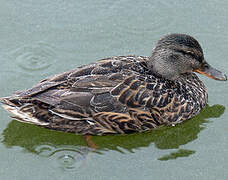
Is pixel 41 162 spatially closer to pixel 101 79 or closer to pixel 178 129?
pixel 101 79

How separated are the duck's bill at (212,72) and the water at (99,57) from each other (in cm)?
37

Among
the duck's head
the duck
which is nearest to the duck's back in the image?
the duck

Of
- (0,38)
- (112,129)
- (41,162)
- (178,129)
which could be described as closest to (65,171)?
(41,162)

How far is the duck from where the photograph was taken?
18.7 ft

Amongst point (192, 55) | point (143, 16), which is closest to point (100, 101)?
point (192, 55)

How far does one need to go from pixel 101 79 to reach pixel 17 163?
1415 millimetres

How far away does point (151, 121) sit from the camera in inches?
231

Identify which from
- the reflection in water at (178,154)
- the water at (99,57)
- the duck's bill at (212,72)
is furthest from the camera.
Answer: the duck's bill at (212,72)

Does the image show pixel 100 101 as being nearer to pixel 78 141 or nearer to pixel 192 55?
pixel 78 141

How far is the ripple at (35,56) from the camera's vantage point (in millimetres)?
6809

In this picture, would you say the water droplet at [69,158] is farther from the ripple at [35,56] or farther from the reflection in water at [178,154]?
the ripple at [35,56]

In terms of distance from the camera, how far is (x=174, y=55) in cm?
610

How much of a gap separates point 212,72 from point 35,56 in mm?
2520

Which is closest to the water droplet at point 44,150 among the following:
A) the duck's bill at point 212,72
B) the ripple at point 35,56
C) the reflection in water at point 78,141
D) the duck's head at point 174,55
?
the reflection in water at point 78,141
